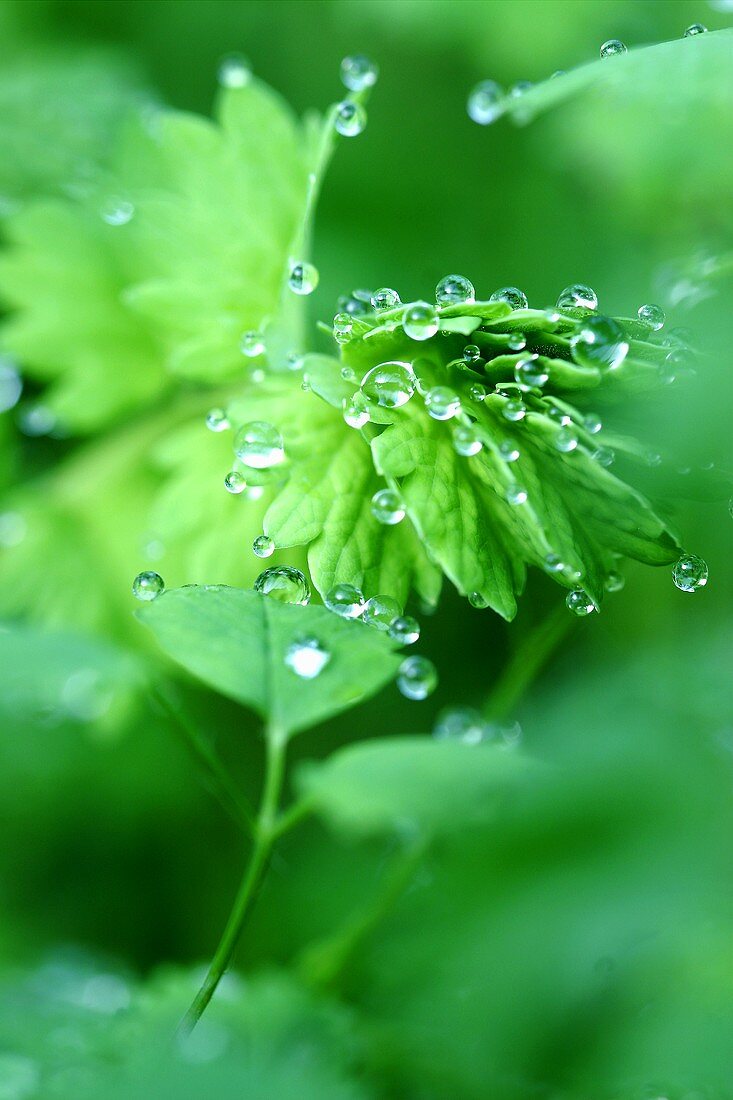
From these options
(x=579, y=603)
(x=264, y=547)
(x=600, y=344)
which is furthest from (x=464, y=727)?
(x=600, y=344)

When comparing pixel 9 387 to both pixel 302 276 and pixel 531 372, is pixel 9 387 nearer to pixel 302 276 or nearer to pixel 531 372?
pixel 302 276

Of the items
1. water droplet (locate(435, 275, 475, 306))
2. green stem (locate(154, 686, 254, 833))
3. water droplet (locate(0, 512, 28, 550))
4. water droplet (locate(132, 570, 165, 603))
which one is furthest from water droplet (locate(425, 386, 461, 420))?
water droplet (locate(0, 512, 28, 550))

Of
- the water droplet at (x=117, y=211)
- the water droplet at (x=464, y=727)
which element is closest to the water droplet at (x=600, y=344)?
the water droplet at (x=464, y=727)

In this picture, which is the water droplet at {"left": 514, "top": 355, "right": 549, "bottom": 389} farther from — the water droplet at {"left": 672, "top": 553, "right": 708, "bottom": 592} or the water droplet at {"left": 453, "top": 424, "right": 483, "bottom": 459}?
the water droplet at {"left": 672, "top": 553, "right": 708, "bottom": 592}

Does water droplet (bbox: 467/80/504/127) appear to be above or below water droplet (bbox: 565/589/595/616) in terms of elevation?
above

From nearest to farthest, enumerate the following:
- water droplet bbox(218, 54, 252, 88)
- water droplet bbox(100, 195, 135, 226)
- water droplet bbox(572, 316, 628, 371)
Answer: water droplet bbox(572, 316, 628, 371), water droplet bbox(218, 54, 252, 88), water droplet bbox(100, 195, 135, 226)

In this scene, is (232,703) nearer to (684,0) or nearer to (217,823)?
(217,823)
